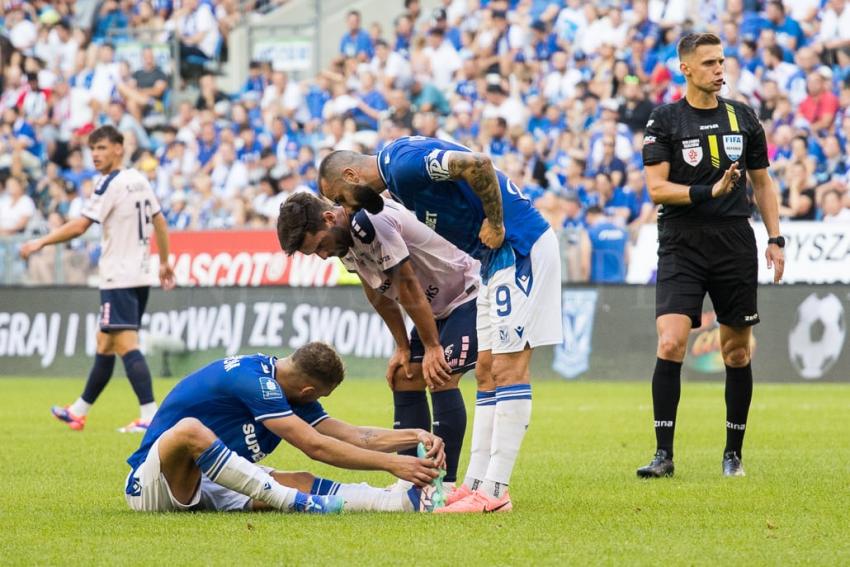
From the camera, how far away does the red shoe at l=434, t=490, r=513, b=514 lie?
24.0ft

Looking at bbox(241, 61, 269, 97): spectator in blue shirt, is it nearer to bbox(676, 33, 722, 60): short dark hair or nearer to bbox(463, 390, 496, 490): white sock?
bbox(676, 33, 722, 60): short dark hair

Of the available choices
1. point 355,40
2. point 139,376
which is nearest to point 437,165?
point 139,376

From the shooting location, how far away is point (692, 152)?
9000 mm

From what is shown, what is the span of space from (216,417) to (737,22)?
55.8ft

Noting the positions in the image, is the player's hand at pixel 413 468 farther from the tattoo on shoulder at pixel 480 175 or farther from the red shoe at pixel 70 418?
the red shoe at pixel 70 418

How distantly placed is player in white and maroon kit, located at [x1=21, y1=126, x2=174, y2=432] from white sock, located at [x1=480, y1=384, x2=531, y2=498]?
623 cm

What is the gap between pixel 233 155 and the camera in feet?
83.9

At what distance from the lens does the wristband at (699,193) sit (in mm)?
8703

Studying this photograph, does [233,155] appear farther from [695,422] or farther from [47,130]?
[695,422]

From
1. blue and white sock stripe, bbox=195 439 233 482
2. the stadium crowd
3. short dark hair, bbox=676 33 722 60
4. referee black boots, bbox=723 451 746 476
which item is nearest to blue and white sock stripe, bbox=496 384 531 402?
blue and white sock stripe, bbox=195 439 233 482

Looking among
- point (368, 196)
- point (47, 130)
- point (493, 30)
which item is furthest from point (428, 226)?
point (47, 130)

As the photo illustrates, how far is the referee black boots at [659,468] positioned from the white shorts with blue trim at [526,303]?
1.86 metres

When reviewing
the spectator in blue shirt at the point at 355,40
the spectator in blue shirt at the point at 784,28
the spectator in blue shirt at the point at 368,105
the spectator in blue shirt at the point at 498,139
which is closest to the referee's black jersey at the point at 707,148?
the spectator in blue shirt at the point at 498,139

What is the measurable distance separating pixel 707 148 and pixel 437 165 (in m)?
2.68
